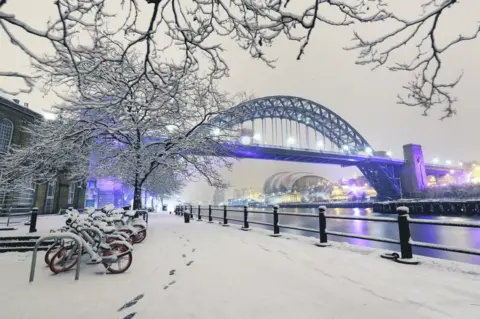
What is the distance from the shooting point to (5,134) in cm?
1975

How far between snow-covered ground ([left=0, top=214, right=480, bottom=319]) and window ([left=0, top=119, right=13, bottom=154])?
19041 millimetres

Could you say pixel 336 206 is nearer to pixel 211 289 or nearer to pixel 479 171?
pixel 479 171

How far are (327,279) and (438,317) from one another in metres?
1.64

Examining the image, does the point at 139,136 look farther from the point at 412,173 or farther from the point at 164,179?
the point at 412,173

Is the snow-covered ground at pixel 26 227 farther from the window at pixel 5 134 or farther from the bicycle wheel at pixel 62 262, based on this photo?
the window at pixel 5 134

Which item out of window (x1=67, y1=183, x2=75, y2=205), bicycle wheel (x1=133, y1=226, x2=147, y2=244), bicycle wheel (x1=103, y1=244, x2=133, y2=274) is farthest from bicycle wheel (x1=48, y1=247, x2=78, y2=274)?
window (x1=67, y1=183, x2=75, y2=205)

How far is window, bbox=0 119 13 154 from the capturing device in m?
19.4

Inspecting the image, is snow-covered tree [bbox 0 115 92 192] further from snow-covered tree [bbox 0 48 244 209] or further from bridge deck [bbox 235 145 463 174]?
bridge deck [bbox 235 145 463 174]

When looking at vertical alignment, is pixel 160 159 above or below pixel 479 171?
below

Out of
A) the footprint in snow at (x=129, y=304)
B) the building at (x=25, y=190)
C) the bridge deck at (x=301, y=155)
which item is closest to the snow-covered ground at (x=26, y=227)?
the building at (x=25, y=190)

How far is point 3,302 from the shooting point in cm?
342

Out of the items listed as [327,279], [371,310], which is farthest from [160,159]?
[371,310]

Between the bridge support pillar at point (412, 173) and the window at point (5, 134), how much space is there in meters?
71.7

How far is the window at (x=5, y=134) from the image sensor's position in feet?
63.8
